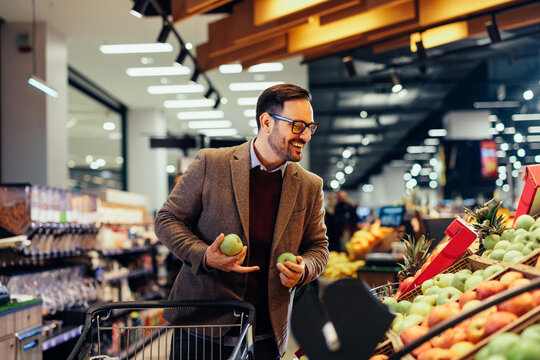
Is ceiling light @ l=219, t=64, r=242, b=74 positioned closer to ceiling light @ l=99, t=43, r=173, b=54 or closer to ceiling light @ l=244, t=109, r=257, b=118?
ceiling light @ l=99, t=43, r=173, b=54

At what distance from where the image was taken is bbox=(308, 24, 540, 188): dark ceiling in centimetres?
1033

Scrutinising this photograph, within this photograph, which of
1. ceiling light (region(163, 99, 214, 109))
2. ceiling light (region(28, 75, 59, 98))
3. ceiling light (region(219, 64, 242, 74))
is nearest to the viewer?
ceiling light (region(28, 75, 59, 98))

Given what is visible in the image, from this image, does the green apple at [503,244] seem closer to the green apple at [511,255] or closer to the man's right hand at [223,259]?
the green apple at [511,255]

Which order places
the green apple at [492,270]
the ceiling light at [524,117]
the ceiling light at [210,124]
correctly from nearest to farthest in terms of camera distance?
the green apple at [492,270] < the ceiling light at [524,117] < the ceiling light at [210,124]

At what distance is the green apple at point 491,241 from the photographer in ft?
8.16

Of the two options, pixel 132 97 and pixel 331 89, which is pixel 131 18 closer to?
pixel 132 97

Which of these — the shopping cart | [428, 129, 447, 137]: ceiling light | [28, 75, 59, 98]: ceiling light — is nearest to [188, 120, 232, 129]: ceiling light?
[428, 129, 447, 137]: ceiling light

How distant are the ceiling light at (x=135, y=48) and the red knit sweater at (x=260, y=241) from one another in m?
8.23

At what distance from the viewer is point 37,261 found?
5930 mm

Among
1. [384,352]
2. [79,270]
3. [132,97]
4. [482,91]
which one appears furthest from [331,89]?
[384,352]

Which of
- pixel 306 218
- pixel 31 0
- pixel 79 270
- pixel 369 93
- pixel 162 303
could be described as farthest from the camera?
pixel 369 93

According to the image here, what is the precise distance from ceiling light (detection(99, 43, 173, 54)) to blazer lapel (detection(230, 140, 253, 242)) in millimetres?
8178

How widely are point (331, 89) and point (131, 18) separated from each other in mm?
6711

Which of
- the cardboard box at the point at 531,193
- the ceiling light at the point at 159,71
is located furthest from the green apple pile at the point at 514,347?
the ceiling light at the point at 159,71
